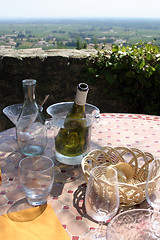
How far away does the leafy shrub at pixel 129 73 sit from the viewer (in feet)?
10.7

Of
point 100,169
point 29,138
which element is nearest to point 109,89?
point 29,138

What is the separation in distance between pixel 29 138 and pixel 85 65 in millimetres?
2125

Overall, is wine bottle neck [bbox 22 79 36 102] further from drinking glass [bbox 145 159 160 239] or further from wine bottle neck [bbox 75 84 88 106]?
drinking glass [bbox 145 159 160 239]

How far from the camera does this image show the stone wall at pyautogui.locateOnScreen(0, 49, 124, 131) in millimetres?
3088

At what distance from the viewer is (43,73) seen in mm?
3174

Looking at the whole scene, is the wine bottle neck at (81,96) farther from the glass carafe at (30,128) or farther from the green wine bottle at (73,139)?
the glass carafe at (30,128)

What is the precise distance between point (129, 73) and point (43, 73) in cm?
111

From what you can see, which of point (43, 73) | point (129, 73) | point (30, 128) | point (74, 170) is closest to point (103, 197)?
point (74, 170)

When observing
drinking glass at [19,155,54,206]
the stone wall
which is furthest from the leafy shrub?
drinking glass at [19,155,54,206]

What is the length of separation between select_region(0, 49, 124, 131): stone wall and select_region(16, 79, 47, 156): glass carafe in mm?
1910

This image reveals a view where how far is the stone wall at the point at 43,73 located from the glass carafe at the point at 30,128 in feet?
6.27

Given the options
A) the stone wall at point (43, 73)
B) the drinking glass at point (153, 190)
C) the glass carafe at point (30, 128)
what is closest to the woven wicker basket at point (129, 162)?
the drinking glass at point (153, 190)

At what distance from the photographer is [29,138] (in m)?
1.29

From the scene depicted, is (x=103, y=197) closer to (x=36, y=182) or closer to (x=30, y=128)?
(x=36, y=182)
